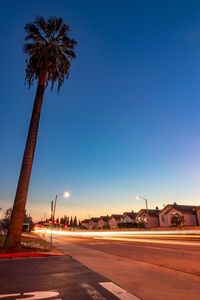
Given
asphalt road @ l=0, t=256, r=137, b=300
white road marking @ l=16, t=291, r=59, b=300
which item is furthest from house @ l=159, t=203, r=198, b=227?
white road marking @ l=16, t=291, r=59, b=300

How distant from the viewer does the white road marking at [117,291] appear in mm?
4257

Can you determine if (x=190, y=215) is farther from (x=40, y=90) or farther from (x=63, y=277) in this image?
(x=63, y=277)

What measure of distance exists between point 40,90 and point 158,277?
13428 mm

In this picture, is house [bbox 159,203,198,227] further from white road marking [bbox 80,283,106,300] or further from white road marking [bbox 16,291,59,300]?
white road marking [bbox 16,291,59,300]

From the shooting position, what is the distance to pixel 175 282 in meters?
5.66

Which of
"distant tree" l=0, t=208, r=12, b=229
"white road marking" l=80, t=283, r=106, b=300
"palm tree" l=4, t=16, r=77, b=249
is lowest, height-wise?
"white road marking" l=80, t=283, r=106, b=300

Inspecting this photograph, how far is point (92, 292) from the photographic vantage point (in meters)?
4.47

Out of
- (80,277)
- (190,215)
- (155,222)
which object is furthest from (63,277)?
(155,222)

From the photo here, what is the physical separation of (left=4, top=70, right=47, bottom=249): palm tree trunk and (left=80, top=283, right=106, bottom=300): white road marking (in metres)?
7.81

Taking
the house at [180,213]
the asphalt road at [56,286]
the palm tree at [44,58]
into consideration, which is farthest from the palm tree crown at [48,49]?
the house at [180,213]

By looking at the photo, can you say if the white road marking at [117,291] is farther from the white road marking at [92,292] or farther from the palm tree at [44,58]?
the palm tree at [44,58]

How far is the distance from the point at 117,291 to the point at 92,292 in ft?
1.90

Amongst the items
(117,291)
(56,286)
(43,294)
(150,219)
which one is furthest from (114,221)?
(43,294)

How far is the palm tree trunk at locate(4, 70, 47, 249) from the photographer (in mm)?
11483
